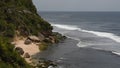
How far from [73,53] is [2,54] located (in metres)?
25.0

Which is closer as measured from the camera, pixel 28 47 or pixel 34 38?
pixel 28 47

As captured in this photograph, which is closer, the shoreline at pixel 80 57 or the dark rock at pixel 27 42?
the shoreline at pixel 80 57

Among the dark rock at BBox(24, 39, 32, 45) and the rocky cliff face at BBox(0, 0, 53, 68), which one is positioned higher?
the rocky cliff face at BBox(0, 0, 53, 68)

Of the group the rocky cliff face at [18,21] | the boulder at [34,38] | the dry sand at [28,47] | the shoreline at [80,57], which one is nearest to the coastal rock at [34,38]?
the boulder at [34,38]

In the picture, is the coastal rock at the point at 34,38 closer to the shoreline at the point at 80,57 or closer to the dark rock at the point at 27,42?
the dark rock at the point at 27,42

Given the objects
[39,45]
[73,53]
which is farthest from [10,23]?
[73,53]

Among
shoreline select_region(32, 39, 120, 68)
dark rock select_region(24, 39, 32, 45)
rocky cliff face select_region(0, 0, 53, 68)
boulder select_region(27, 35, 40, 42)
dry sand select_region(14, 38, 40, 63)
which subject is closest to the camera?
shoreline select_region(32, 39, 120, 68)

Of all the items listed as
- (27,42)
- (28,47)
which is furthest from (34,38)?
(28,47)

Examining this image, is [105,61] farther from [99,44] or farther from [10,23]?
[10,23]

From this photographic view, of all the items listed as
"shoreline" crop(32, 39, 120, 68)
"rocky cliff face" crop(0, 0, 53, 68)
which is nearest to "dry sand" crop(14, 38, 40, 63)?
"rocky cliff face" crop(0, 0, 53, 68)

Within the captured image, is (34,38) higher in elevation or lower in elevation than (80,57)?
higher

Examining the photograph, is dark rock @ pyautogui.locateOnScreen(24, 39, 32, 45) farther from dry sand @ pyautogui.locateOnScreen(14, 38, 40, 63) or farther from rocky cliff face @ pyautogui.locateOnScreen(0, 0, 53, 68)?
rocky cliff face @ pyautogui.locateOnScreen(0, 0, 53, 68)

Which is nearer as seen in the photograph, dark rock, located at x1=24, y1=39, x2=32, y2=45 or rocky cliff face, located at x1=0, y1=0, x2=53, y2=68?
dark rock, located at x1=24, y1=39, x2=32, y2=45

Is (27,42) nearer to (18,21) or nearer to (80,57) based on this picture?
(18,21)
